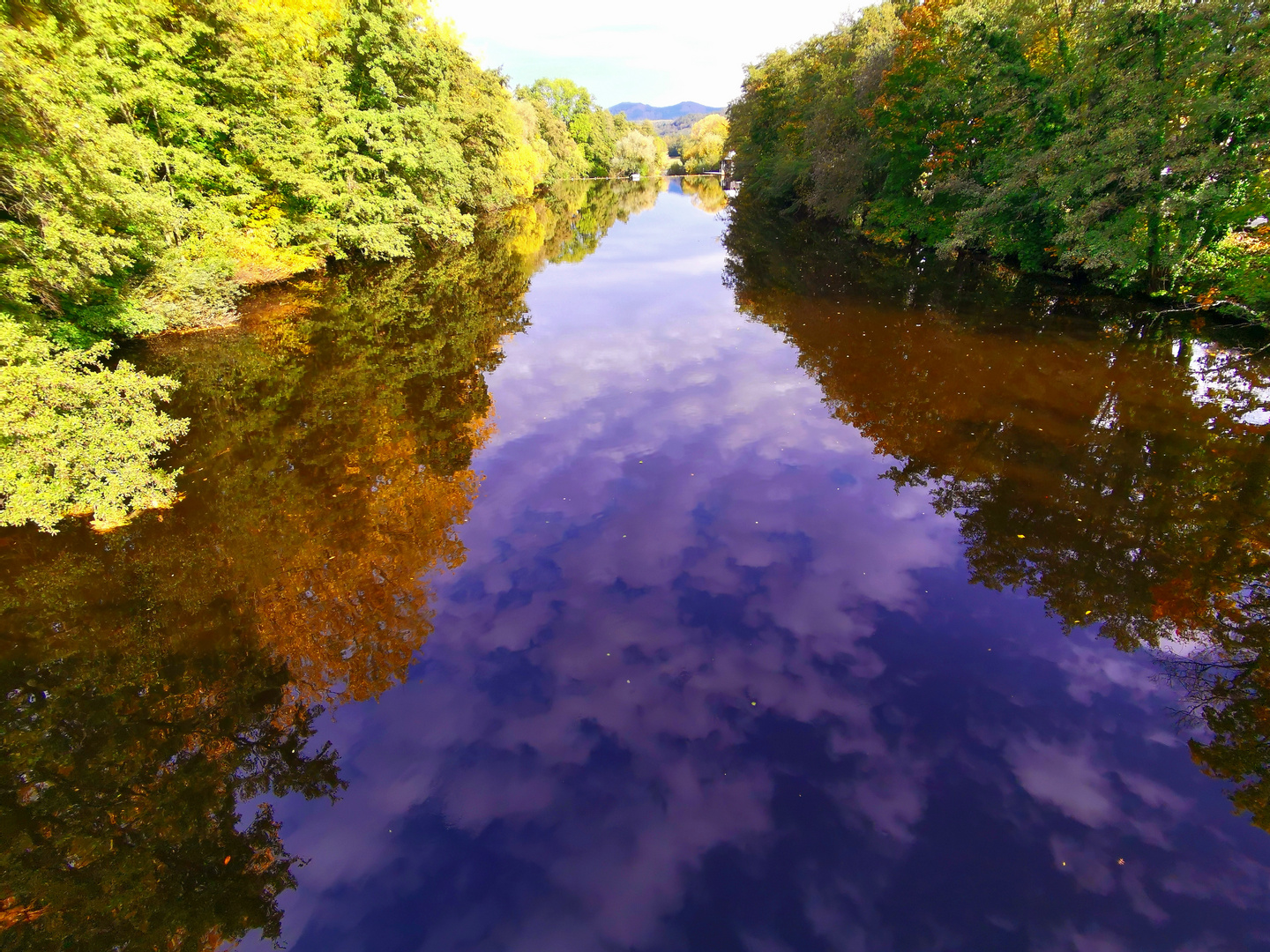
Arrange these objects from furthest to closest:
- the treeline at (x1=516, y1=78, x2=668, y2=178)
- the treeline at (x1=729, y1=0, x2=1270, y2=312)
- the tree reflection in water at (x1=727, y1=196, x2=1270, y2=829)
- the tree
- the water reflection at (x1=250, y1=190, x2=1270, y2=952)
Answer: the tree → the treeline at (x1=516, y1=78, x2=668, y2=178) → the treeline at (x1=729, y1=0, x2=1270, y2=312) → the tree reflection in water at (x1=727, y1=196, x2=1270, y2=829) → the water reflection at (x1=250, y1=190, x2=1270, y2=952)

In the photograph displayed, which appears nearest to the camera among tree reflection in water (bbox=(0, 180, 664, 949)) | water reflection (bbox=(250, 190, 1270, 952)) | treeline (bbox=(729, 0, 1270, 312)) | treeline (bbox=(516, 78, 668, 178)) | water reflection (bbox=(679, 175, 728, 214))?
water reflection (bbox=(250, 190, 1270, 952))

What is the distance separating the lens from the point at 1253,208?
15.2 meters

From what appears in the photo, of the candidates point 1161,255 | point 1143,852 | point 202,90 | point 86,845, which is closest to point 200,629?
point 86,845

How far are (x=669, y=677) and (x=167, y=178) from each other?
26491mm

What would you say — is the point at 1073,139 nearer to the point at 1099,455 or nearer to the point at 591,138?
the point at 1099,455

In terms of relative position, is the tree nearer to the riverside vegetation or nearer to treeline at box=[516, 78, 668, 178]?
treeline at box=[516, 78, 668, 178]

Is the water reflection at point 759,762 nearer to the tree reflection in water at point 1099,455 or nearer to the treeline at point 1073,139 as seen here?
the tree reflection in water at point 1099,455

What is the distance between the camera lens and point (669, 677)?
723 centimetres

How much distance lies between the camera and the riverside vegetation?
9.30 m

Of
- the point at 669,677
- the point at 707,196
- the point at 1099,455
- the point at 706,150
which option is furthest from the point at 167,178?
the point at 706,150

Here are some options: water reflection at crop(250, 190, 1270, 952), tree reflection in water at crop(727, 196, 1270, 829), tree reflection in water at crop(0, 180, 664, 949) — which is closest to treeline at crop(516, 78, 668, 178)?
tree reflection in water at crop(727, 196, 1270, 829)

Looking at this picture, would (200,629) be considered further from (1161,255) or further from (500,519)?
(1161,255)

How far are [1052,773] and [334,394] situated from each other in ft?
55.9

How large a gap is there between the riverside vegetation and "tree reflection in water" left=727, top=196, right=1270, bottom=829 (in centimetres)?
1476
